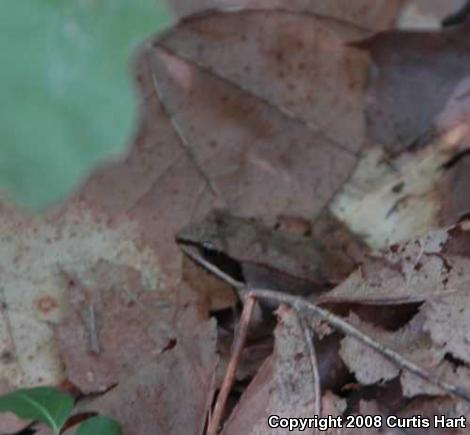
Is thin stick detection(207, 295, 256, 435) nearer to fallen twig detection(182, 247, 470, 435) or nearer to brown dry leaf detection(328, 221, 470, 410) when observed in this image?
fallen twig detection(182, 247, 470, 435)

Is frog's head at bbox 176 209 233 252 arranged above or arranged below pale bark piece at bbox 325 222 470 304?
above

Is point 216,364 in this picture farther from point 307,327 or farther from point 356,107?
point 356,107

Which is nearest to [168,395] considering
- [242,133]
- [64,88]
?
[242,133]

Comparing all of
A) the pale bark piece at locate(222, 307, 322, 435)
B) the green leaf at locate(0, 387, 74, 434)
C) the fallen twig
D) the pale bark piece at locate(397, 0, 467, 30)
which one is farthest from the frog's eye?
the pale bark piece at locate(397, 0, 467, 30)

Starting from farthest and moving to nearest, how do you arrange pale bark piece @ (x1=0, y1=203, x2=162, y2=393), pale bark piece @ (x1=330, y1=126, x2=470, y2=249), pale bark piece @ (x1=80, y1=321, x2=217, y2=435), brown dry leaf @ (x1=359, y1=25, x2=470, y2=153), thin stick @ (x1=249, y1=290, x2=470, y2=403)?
brown dry leaf @ (x1=359, y1=25, x2=470, y2=153) → pale bark piece @ (x1=330, y1=126, x2=470, y2=249) → pale bark piece @ (x1=0, y1=203, x2=162, y2=393) → pale bark piece @ (x1=80, y1=321, x2=217, y2=435) → thin stick @ (x1=249, y1=290, x2=470, y2=403)

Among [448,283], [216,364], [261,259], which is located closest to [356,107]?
[261,259]

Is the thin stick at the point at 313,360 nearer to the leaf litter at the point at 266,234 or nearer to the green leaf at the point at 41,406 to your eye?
the leaf litter at the point at 266,234

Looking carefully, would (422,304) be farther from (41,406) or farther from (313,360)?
(41,406)
